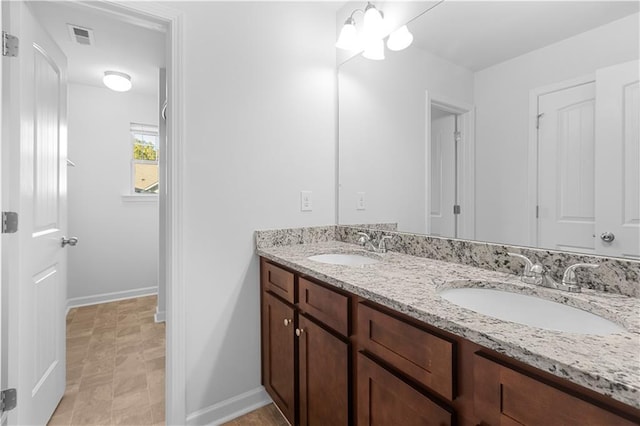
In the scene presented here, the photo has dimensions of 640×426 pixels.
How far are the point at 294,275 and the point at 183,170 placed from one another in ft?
2.46

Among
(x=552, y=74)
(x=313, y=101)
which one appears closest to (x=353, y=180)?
(x=313, y=101)

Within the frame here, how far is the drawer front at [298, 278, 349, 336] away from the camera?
3.55ft

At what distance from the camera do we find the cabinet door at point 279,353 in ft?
4.67

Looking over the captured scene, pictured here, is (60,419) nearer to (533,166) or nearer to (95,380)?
(95,380)

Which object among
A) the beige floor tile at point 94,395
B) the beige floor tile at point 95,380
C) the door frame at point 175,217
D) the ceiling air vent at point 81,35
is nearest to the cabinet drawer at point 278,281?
the door frame at point 175,217

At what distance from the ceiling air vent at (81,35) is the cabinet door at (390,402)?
2.83 metres

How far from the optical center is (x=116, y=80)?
9.61ft

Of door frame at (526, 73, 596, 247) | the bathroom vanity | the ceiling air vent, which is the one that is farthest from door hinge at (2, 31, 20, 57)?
door frame at (526, 73, 596, 247)

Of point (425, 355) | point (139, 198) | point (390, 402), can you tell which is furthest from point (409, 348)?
point (139, 198)

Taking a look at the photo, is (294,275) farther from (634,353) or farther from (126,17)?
(126,17)

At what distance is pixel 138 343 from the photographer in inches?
99.4

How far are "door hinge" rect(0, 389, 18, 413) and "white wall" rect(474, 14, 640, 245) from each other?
2047 mm

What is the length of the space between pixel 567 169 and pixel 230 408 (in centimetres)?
185

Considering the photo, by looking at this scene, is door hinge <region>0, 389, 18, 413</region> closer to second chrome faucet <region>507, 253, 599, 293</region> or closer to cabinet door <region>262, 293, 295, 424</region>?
cabinet door <region>262, 293, 295, 424</region>
